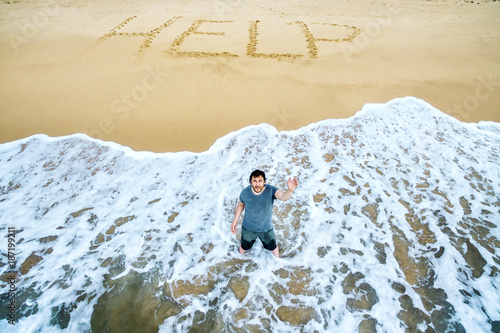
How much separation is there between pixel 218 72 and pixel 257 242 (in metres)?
6.54

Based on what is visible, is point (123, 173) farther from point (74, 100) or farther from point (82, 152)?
point (74, 100)

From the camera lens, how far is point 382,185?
493 cm

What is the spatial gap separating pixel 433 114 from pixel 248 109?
18.2 feet

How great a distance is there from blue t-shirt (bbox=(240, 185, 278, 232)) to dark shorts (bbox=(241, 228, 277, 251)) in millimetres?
104

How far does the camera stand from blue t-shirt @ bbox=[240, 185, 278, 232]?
3096 millimetres

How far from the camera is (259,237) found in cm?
344

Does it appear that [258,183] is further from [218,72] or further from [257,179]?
[218,72]

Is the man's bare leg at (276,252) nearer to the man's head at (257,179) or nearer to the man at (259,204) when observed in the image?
the man at (259,204)

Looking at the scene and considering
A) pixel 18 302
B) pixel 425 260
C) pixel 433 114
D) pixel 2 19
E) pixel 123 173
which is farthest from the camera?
pixel 2 19

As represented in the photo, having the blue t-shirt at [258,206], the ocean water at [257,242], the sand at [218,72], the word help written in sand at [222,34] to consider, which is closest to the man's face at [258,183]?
the blue t-shirt at [258,206]

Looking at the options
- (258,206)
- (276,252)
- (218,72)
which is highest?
(218,72)

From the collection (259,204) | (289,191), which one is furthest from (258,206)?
(289,191)

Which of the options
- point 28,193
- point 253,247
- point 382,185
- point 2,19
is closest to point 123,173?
point 28,193

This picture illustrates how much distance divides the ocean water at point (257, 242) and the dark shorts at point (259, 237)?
358mm
